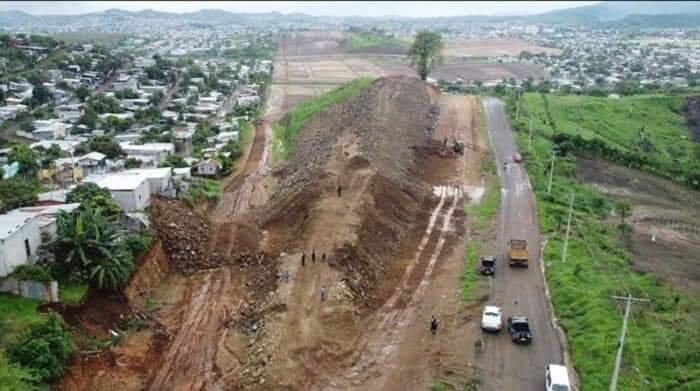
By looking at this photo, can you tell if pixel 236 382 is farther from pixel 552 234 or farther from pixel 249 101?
pixel 249 101

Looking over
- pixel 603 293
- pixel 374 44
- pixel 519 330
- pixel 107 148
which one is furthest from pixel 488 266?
pixel 374 44

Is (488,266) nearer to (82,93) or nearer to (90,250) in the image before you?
(90,250)

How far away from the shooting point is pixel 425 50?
9250cm

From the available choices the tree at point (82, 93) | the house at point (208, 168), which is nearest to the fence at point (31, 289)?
the house at point (208, 168)

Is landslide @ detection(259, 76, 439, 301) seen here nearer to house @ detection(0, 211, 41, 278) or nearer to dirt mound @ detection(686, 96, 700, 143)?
house @ detection(0, 211, 41, 278)

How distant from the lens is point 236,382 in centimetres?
2402

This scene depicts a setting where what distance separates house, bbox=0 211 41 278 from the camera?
84.2ft

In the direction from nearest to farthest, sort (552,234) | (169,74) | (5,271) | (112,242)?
(5,271) < (112,242) < (552,234) < (169,74)

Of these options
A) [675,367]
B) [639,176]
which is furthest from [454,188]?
[675,367]

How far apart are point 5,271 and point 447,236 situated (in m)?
24.5

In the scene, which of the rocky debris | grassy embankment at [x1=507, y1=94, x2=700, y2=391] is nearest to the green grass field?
grassy embankment at [x1=507, y1=94, x2=700, y2=391]

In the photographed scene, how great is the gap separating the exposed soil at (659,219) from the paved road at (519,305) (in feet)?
21.0

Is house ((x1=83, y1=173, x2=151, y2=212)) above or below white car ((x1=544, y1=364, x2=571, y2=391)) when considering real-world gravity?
above

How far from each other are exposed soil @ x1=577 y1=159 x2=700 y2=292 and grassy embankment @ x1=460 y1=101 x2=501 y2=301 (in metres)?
8.53
